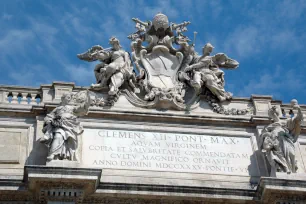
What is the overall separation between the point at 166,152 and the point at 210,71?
2765 millimetres

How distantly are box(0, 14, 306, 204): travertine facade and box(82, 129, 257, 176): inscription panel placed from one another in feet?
0.08

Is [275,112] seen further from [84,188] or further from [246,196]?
[84,188]

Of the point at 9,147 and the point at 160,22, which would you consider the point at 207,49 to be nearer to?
the point at 160,22

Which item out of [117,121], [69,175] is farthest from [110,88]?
[69,175]

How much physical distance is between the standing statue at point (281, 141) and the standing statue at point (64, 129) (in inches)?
161

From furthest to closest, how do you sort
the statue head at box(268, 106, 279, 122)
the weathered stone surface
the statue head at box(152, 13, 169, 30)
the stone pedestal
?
the statue head at box(152, 13, 169, 30) < the statue head at box(268, 106, 279, 122) < the weathered stone surface < the stone pedestal

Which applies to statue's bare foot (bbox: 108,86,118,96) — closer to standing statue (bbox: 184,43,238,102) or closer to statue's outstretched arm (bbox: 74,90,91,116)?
statue's outstretched arm (bbox: 74,90,91,116)

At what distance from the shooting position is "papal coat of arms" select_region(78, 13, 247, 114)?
52.2ft

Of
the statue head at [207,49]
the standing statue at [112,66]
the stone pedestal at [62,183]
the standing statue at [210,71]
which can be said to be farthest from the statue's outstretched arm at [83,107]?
the statue head at [207,49]

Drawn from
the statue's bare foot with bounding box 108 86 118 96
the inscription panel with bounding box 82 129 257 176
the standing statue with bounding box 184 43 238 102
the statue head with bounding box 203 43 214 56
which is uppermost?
the statue head with bounding box 203 43 214 56

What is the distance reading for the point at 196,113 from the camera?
15938mm

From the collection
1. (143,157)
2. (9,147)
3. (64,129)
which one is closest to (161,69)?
(143,157)

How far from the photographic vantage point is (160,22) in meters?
17.4

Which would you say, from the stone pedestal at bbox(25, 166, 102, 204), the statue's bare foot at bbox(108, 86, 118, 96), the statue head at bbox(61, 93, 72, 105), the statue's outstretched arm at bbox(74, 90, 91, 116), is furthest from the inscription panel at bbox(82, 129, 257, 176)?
the stone pedestal at bbox(25, 166, 102, 204)
